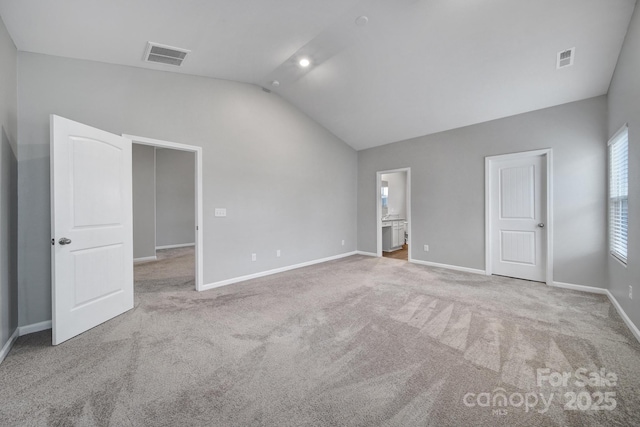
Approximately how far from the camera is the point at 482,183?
454cm

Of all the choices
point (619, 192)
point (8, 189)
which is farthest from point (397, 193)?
point (8, 189)

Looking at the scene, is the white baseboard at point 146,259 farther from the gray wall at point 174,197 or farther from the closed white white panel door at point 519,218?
the closed white white panel door at point 519,218

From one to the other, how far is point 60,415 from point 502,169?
19.2ft

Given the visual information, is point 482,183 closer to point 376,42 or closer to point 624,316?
point 624,316

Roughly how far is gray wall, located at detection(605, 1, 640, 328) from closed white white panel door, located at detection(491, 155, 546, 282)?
116cm

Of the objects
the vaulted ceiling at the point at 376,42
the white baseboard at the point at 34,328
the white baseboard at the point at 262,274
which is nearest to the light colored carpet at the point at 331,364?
the white baseboard at the point at 34,328

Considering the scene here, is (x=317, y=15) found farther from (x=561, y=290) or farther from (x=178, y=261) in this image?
(x=178, y=261)

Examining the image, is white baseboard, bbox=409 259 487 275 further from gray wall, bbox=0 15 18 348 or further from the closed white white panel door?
gray wall, bbox=0 15 18 348

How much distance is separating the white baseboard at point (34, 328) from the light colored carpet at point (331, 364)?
162 mm

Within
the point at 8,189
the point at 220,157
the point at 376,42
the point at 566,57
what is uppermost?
the point at 376,42

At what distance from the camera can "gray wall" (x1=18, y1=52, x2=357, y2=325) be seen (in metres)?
2.59

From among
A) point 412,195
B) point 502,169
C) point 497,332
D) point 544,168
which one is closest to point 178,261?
point 412,195

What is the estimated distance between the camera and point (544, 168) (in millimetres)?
3945

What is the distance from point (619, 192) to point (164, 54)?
18.6 feet
